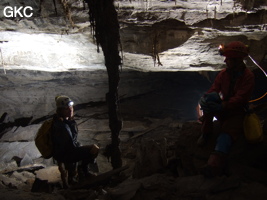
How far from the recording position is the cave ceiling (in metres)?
4.02

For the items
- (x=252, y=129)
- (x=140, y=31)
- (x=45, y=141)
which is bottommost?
(x=45, y=141)

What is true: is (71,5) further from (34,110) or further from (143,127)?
(34,110)

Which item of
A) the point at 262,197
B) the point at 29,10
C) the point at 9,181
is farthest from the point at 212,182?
the point at 9,181

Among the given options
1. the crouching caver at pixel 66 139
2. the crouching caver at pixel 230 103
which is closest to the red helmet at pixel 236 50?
the crouching caver at pixel 230 103

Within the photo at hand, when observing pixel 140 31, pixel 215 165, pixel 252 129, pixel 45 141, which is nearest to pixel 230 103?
pixel 252 129

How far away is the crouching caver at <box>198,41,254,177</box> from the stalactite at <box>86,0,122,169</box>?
1929 mm

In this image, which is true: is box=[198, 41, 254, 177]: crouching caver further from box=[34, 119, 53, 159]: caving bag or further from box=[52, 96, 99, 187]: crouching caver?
box=[34, 119, 53, 159]: caving bag

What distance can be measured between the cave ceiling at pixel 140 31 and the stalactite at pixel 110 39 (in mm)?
199

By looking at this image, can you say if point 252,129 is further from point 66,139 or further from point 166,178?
point 66,139

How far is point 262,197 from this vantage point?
2.43m

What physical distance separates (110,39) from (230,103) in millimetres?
2381

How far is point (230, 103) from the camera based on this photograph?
288cm

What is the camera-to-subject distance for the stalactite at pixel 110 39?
3520mm

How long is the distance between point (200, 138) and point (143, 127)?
617cm
